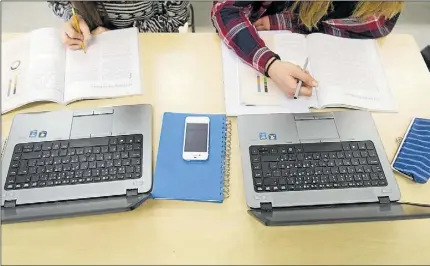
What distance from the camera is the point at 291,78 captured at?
94 cm

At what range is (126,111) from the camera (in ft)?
2.94

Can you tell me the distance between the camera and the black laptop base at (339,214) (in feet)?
2.43

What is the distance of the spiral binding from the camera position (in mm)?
801

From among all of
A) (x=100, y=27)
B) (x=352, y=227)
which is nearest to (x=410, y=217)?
(x=352, y=227)

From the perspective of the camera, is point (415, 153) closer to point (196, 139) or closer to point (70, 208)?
point (196, 139)

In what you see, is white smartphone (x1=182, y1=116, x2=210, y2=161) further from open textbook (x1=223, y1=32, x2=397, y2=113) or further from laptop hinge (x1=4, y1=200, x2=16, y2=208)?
laptop hinge (x1=4, y1=200, x2=16, y2=208)

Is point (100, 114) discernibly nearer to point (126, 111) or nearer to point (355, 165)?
point (126, 111)

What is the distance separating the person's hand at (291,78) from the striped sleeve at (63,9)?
1.89 ft

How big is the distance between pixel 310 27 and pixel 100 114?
59 centimetres

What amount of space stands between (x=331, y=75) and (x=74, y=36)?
0.62 metres

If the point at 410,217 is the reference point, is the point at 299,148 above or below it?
above

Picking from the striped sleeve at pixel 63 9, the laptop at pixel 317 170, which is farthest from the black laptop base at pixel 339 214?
the striped sleeve at pixel 63 9

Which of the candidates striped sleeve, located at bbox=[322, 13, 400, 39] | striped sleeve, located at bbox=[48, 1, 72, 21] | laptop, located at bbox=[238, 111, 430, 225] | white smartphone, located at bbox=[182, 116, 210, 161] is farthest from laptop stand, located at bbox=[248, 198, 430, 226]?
striped sleeve, located at bbox=[48, 1, 72, 21]

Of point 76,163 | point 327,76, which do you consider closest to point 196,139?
point 76,163
